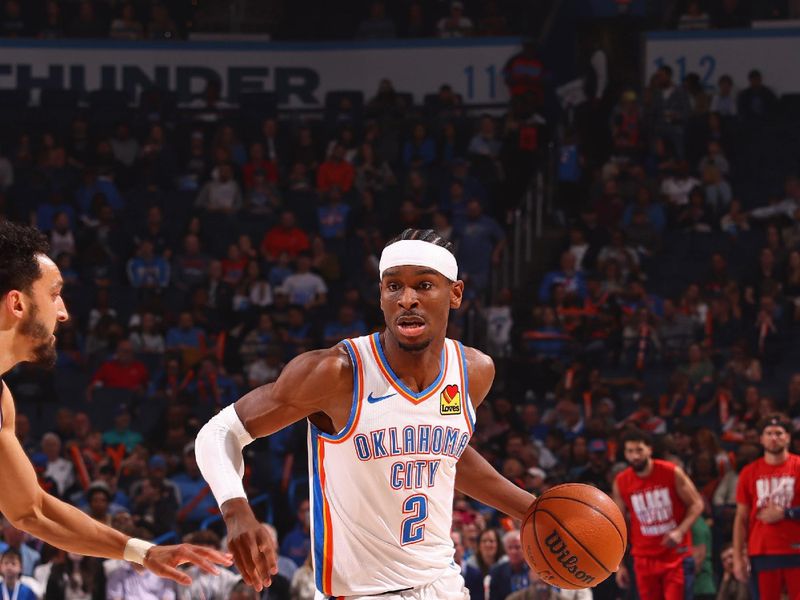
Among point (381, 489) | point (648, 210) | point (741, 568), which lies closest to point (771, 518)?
point (741, 568)

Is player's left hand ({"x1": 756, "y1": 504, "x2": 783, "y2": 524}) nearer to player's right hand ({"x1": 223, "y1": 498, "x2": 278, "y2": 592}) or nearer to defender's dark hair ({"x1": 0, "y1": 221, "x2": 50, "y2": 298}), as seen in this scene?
player's right hand ({"x1": 223, "y1": 498, "x2": 278, "y2": 592})

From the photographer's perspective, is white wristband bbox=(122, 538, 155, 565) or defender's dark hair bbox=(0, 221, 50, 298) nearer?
defender's dark hair bbox=(0, 221, 50, 298)

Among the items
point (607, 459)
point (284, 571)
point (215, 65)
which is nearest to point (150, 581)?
point (284, 571)

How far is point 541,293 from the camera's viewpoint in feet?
52.6

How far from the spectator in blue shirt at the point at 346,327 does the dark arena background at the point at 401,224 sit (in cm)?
3

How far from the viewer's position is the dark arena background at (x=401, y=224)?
12867 mm

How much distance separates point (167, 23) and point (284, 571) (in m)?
11.4

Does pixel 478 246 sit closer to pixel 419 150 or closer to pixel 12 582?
pixel 419 150

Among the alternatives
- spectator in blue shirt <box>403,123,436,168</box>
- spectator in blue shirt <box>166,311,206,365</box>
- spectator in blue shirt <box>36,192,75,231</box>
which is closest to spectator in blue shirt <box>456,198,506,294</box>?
spectator in blue shirt <box>403,123,436,168</box>

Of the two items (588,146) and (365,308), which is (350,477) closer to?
(365,308)

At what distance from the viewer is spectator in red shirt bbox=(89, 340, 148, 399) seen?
15125 mm

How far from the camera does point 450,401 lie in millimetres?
5426

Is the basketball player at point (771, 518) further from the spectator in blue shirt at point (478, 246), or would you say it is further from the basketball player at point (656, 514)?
the spectator in blue shirt at point (478, 246)

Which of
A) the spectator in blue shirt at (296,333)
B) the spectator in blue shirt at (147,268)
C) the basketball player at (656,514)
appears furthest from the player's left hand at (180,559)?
the spectator in blue shirt at (147,268)
